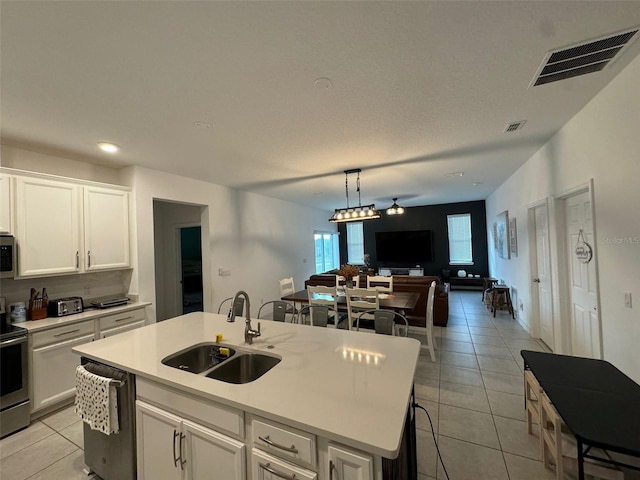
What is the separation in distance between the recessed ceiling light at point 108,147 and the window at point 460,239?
26.9 ft

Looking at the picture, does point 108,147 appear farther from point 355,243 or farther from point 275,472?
point 355,243

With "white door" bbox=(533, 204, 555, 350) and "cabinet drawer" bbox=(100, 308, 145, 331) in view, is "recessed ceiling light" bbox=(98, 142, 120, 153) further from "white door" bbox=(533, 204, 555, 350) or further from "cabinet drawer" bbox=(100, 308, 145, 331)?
"white door" bbox=(533, 204, 555, 350)

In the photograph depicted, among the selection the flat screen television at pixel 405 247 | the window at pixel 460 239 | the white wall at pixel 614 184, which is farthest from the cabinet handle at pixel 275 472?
the window at pixel 460 239

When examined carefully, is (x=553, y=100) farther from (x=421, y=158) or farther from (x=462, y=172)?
(x=462, y=172)

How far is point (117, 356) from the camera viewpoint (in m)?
Result: 1.67

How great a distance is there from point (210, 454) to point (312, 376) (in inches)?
23.9

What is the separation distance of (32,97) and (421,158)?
382 centimetres

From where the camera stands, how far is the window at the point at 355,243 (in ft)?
30.9

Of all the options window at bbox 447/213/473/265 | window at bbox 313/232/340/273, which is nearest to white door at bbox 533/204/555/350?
window at bbox 447/213/473/265

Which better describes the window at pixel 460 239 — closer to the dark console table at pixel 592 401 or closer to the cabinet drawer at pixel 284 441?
the dark console table at pixel 592 401

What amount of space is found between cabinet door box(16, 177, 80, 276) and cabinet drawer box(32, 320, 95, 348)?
599mm

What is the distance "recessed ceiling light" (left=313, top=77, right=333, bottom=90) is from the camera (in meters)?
1.79

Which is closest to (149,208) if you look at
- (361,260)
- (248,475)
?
(248,475)

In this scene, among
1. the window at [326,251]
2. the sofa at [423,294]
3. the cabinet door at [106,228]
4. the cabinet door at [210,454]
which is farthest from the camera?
the window at [326,251]
